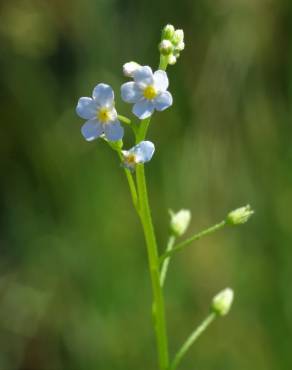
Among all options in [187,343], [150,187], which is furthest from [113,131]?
[150,187]

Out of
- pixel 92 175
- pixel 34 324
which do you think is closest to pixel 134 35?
pixel 92 175

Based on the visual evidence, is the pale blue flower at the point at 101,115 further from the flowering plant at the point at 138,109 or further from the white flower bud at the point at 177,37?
the white flower bud at the point at 177,37

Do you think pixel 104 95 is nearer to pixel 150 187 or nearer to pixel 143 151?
pixel 143 151

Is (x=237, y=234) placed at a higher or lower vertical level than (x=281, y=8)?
lower

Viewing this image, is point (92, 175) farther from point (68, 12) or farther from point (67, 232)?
point (68, 12)

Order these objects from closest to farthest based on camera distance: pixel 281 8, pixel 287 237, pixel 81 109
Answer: pixel 81 109 → pixel 287 237 → pixel 281 8

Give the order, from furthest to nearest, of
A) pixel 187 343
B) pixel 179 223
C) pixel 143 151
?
pixel 179 223 < pixel 187 343 < pixel 143 151

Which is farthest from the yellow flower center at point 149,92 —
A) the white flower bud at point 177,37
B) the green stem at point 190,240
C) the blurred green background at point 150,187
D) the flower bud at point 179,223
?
the blurred green background at point 150,187

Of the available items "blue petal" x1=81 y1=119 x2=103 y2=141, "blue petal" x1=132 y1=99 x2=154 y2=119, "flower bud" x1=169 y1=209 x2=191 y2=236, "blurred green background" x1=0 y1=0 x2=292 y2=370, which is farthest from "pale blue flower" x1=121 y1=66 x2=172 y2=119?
"blurred green background" x1=0 y1=0 x2=292 y2=370
